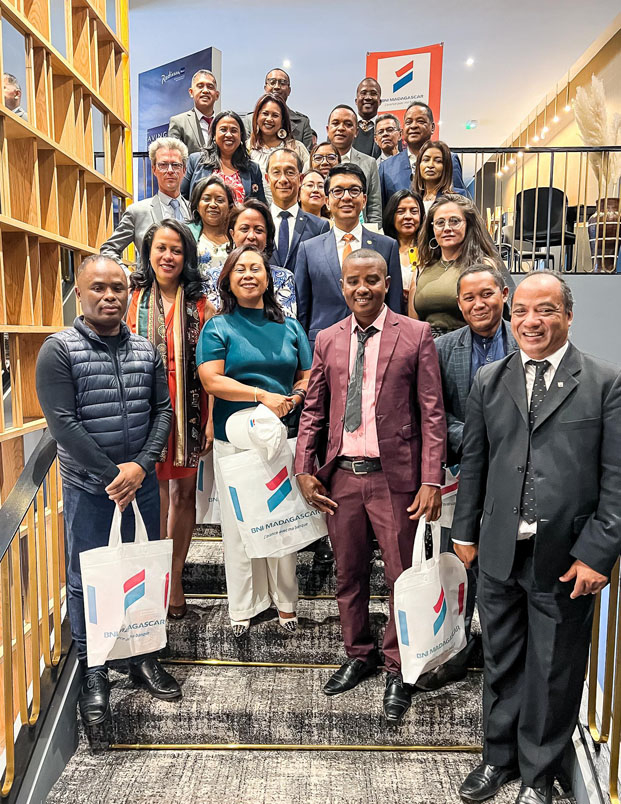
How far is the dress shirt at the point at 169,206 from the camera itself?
318 cm

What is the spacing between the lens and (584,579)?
1829 mm

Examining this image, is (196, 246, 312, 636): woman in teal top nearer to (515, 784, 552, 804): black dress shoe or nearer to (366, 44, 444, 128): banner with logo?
(515, 784, 552, 804): black dress shoe

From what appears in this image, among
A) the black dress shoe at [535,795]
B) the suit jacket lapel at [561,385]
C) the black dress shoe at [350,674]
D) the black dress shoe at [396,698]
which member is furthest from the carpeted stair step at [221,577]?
the suit jacket lapel at [561,385]

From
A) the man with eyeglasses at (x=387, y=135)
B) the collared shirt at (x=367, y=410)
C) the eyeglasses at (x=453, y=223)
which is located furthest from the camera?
→ the man with eyeglasses at (x=387, y=135)

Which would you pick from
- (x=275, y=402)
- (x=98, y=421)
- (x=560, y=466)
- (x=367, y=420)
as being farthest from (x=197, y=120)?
(x=560, y=466)

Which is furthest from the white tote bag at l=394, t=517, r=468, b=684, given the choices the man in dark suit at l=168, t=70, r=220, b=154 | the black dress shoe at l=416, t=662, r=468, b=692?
the man in dark suit at l=168, t=70, r=220, b=154

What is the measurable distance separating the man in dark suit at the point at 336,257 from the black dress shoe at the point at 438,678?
1416mm

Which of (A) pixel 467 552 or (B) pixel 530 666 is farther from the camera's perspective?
(A) pixel 467 552

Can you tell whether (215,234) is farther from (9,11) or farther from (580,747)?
(580,747)

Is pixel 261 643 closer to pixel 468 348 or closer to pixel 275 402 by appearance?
pixel 275 402

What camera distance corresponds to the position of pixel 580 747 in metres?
2.16

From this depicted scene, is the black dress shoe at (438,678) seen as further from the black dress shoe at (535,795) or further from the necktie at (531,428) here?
the necktie at (531,428)

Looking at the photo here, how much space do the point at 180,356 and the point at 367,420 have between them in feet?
2.65

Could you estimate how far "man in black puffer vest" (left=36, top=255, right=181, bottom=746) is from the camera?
7.16ft
